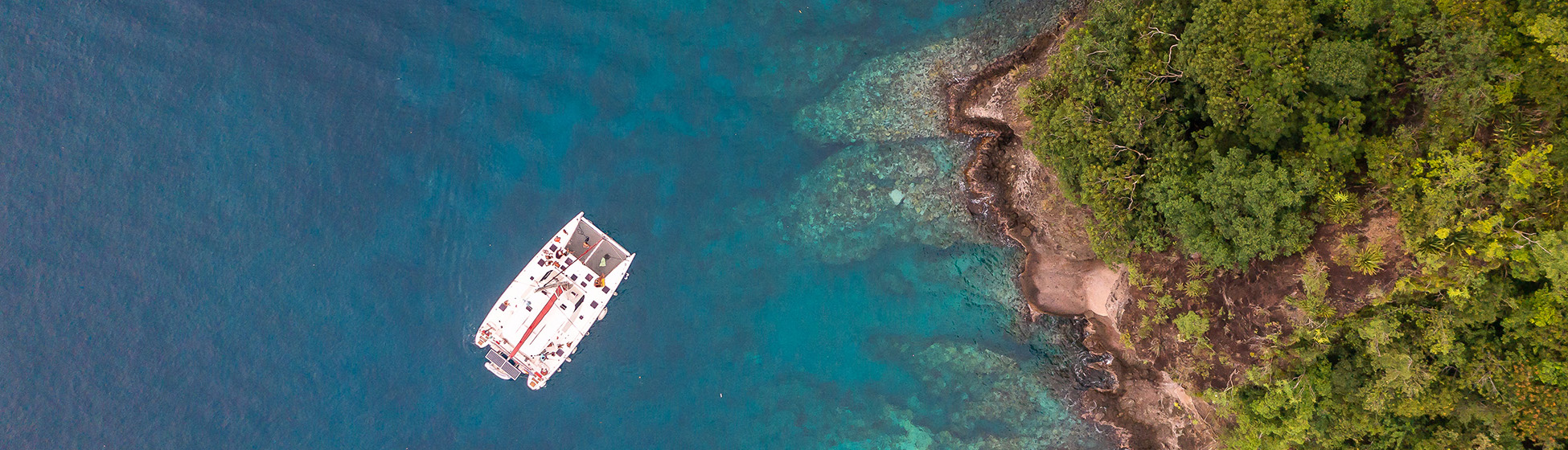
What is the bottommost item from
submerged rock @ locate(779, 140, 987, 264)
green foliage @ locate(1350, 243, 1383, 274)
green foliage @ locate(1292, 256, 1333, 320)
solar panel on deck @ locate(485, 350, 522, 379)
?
solar panel on deck @ locate(485, 350, 522, 379)

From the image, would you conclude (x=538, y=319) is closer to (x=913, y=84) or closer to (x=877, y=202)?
(x=877, y=202)

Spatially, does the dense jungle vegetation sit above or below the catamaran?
above

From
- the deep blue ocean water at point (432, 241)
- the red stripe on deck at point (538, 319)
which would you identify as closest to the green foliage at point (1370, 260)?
the deep blue ocean water at point (432, 241)

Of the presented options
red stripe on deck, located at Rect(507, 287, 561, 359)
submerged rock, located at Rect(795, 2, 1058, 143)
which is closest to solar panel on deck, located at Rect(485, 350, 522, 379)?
red stripe on deck, located at Rect(507, 287, 561, 359)

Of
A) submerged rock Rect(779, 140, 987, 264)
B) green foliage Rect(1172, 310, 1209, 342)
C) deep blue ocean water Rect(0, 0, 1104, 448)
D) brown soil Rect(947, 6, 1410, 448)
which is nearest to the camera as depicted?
green foliage Rect(1172, 310, 1209, 342)

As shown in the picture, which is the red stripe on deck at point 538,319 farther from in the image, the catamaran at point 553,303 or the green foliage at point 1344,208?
the green foliage at point 1344,208

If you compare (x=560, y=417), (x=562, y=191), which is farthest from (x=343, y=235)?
(x=560, y=417)

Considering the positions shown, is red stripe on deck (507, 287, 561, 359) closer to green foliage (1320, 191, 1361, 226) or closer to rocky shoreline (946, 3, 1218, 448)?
rocky shoreline (946, 3, 1218, 448)
